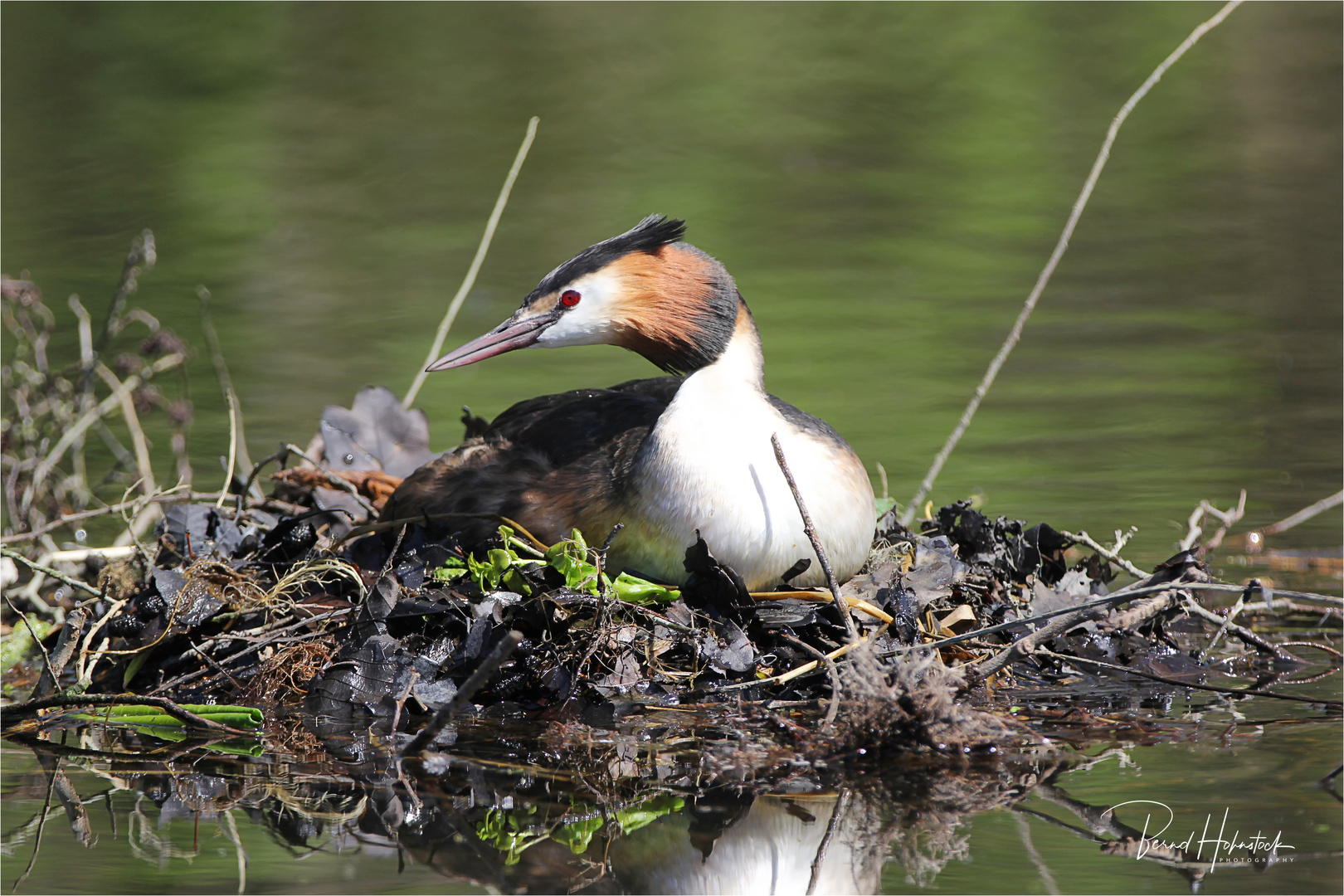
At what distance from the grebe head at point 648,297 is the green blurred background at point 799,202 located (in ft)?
5.96

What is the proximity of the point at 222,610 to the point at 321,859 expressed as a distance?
1.38 meters

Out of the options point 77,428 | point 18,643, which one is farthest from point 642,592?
point 77,428

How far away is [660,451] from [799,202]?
813 centimetres

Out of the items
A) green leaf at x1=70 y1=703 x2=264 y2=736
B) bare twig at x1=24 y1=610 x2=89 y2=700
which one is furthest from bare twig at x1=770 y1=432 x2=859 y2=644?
bare twig at x1=24 y1=610 x2=89 y2=700

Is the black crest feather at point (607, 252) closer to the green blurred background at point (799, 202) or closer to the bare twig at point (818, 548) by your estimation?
the bare twig at point (818, 548)

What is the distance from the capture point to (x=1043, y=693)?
404 centimetres

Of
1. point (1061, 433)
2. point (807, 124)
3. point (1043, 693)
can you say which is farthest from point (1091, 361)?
point (807, 124)

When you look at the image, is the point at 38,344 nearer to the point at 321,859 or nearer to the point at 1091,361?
the point at 321,859

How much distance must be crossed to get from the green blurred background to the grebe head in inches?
71.5

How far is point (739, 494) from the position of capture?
418cm

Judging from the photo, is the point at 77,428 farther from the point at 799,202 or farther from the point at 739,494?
the point at 799,202

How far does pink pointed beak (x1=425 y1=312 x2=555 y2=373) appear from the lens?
15.0 ft

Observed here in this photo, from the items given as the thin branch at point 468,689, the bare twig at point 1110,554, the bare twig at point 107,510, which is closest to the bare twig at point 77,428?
the bare twig at point 107,510

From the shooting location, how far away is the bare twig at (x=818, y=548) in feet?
12.6
